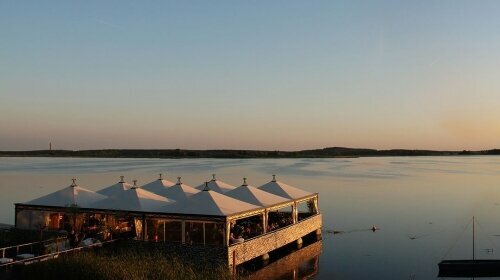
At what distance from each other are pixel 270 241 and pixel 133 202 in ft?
20.2

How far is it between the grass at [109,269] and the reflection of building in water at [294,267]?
4424 millimetres

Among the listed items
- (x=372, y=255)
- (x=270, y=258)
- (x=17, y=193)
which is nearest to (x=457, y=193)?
(x=372, y=255)

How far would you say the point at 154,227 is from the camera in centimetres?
1972

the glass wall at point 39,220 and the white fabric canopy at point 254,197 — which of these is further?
the white fabric canopy at point 254,197

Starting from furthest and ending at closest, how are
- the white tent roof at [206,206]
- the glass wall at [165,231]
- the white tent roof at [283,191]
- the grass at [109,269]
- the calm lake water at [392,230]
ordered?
1. the white tent roof at [283,191]
2. the calm lake water at [392,230]
3. the glass wall at [165,231]
4. the white tent roof at [206,206]
5. the grass at [109,269]

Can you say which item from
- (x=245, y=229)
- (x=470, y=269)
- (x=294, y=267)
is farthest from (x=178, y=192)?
(x=470, y=269)

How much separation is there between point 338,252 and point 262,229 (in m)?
5.96

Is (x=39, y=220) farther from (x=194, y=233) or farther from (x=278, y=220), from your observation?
(x=278, y=220)

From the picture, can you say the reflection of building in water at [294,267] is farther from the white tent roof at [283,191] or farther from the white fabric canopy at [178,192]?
the white fabric canopy at [178,192]

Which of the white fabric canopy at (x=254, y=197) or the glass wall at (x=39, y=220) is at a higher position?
the white fabric canopy at (x=254, y=197)

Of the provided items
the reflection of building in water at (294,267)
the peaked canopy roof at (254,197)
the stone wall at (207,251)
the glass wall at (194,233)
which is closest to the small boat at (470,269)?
the reflection of building in water at (294,267)

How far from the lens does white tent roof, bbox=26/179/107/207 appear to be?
68.9 ft

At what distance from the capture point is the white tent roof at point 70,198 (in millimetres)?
21009

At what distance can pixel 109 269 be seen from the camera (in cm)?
1512
